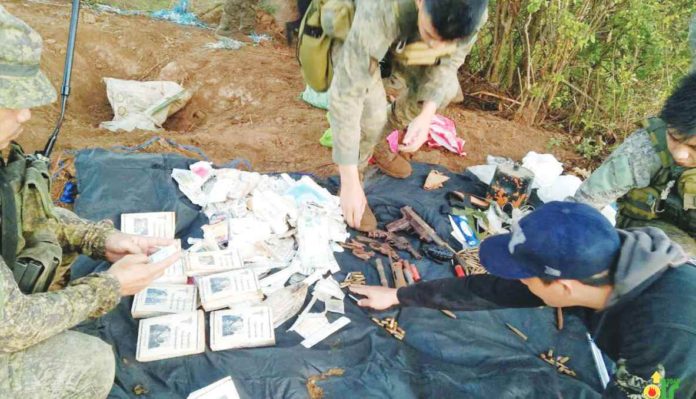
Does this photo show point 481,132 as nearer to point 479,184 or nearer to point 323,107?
point 479,184

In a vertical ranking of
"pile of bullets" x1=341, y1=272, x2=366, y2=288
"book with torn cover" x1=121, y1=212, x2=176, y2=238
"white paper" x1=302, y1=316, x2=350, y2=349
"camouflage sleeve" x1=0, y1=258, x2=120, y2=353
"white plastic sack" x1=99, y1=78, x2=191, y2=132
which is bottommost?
"white plastic sack" x1=99, y1=78, x2=191, y2=132

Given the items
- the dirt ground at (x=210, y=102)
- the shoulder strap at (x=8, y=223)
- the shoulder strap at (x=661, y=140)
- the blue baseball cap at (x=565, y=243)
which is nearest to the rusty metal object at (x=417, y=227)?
the dirt ground at (x=210, y=102)

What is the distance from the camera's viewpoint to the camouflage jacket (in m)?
1.57

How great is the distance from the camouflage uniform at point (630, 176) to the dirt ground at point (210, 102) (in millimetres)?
1617

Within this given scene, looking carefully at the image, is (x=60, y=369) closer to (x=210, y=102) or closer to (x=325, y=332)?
(x=325, y=332)

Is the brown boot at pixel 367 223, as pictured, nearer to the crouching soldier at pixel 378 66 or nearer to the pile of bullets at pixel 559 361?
the crouching soldier at pixel 378 66

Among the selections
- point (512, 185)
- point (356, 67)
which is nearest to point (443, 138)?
point (512, 185)

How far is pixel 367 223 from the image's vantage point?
133 inches

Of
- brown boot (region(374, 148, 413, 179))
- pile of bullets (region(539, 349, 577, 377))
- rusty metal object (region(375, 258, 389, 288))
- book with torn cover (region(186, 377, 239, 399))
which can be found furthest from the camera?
brown boot (region(374, 148, 413, 179))

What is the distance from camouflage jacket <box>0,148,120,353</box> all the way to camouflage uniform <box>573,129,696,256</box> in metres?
2.67

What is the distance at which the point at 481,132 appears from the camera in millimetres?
4953

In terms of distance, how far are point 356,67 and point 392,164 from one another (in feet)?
4.69

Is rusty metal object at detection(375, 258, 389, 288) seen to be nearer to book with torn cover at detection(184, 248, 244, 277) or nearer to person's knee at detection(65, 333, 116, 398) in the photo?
book with torn cover at detection(184, 248, 244, 277)

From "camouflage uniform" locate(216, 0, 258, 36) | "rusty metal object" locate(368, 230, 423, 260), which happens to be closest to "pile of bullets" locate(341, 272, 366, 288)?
"rusty metal object" locate(368, 230, 423, 260)
